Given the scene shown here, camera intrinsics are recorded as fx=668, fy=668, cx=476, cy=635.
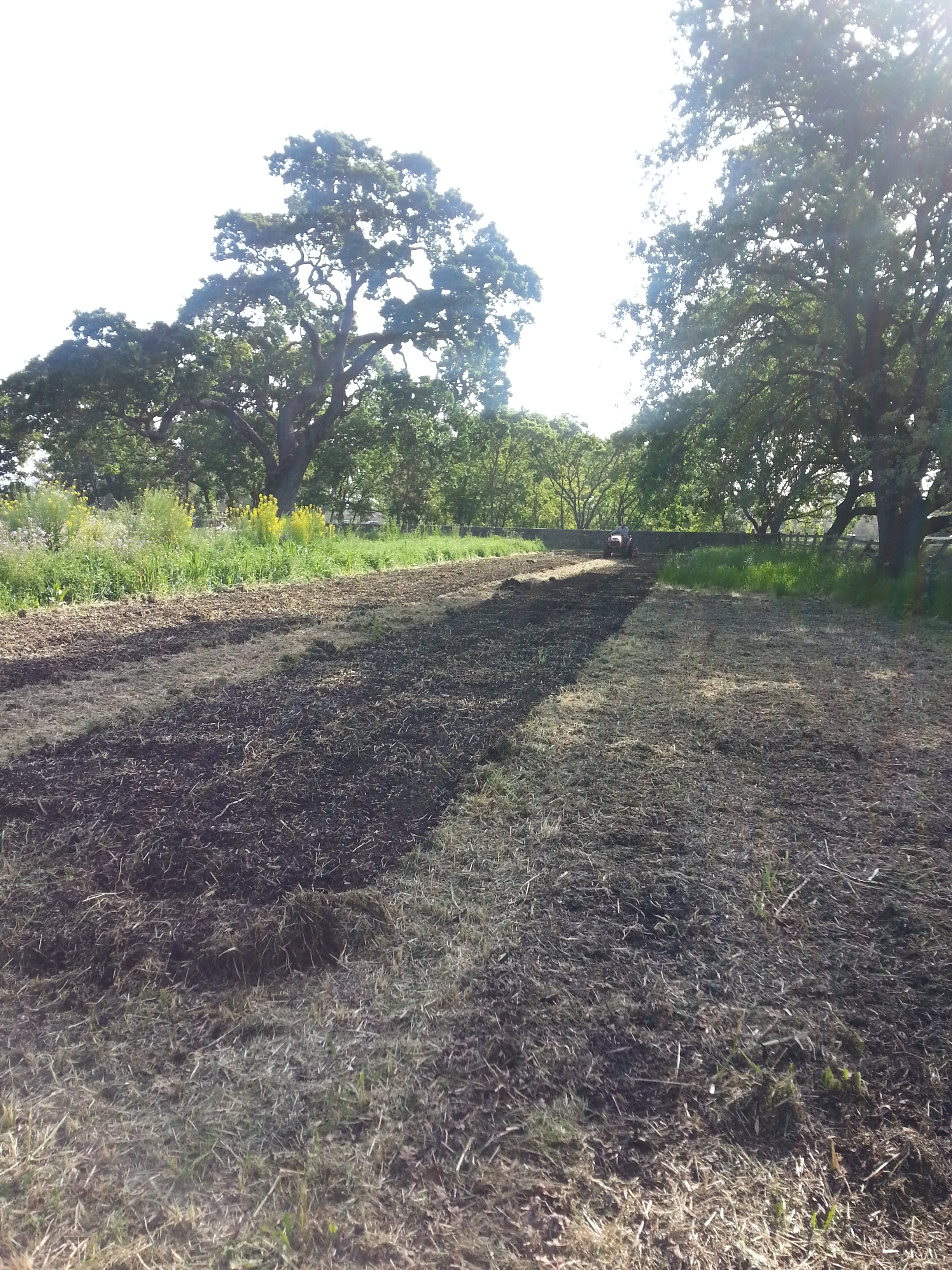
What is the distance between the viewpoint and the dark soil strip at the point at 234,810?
1854mm

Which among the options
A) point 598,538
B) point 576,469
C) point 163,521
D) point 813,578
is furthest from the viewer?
point 576,469

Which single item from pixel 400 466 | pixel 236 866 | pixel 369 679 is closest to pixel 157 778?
pixel 236 866

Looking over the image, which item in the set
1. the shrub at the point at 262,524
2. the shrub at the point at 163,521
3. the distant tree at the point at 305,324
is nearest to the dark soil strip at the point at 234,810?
the shrub at the point at 163,521

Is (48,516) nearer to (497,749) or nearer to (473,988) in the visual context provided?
(497,749)

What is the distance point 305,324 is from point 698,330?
13950 mm

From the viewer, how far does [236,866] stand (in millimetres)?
2164

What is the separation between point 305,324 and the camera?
21.4m

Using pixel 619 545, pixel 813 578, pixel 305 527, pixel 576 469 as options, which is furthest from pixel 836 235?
pixel 576 469

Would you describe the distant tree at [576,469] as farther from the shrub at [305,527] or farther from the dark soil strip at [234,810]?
the dark soil strip at [234,810]

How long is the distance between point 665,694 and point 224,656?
326 cm

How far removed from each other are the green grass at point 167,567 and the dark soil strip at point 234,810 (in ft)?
15.1

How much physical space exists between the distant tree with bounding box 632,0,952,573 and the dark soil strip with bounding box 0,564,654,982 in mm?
9295

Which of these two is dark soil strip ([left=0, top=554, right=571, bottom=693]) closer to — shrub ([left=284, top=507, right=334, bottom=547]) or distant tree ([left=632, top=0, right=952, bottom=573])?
shrub ([left=284, top=507, right=334, bottom=547])

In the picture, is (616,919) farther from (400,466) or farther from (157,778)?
(400,466)
